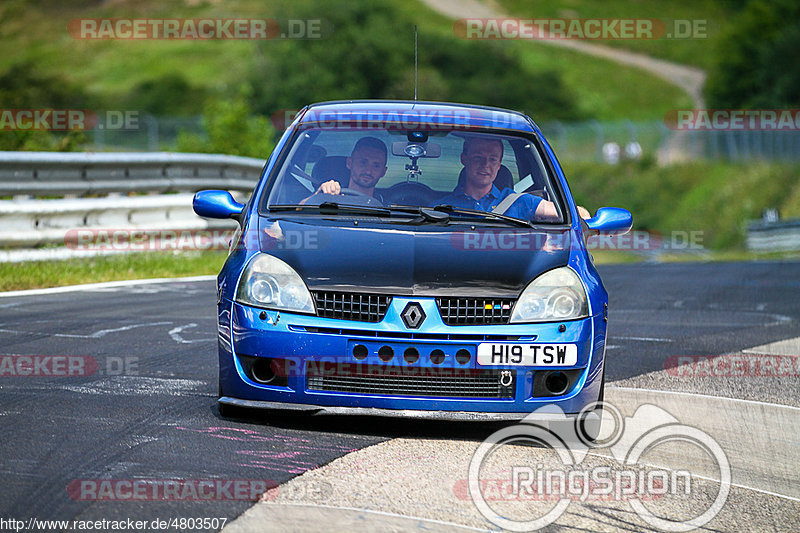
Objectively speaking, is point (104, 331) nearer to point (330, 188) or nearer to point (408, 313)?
point (330, 188)

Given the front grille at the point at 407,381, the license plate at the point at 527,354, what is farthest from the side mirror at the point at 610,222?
the front grille at the point at 407,381

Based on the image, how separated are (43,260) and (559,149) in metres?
45.6

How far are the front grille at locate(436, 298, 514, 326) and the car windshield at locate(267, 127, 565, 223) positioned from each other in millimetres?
891

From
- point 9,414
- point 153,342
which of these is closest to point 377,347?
point 9,414

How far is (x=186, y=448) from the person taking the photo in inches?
211

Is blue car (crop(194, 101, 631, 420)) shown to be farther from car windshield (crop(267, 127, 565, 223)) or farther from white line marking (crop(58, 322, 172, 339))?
white line marking (crop(58, 322, 172, 339))

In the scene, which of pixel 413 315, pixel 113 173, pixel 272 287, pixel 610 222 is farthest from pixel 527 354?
pixel 113 173

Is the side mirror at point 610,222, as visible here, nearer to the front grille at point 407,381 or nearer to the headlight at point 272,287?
the front grille at point 407,381

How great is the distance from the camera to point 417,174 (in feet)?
22.6

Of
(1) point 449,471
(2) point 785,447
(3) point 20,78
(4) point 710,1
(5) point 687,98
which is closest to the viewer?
(1) point 449,471

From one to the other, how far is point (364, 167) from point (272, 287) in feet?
4.30

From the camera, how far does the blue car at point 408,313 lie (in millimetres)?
5625

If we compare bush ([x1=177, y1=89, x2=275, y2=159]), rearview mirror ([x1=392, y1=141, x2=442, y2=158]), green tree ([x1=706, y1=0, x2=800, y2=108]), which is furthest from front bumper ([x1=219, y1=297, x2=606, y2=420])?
green tree ([x1=706, y1=0, x2=800, y2=108])

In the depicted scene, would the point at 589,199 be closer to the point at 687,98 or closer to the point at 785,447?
the point at 687,98
